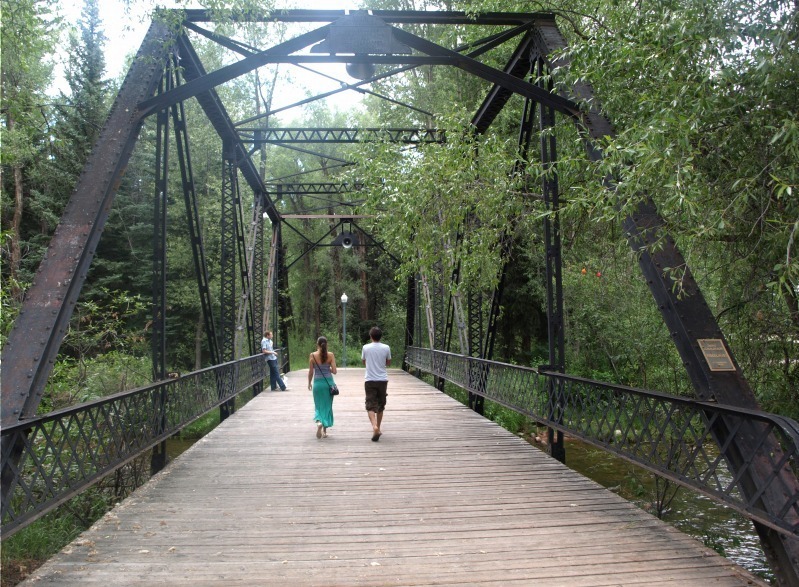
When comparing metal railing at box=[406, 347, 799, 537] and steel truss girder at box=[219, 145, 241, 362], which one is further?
steel truss girder at box=[219, 145, 241, 362]

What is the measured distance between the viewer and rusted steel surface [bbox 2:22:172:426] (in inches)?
169

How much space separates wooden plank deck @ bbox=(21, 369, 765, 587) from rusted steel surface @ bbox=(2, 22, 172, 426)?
1.23 metres

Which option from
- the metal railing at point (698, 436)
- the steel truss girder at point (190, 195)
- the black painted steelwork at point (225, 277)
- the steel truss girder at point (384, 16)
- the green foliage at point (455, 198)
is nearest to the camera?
the metal railing at point (698, 436)

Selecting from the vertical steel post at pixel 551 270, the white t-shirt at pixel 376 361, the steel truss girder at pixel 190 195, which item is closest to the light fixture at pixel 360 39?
the vertical steel post at pixel 551 270

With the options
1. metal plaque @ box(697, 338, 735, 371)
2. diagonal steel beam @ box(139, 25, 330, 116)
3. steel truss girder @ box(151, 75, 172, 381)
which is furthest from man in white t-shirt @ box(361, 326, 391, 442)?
metal plaque @ box(697, 338, 735, 371)

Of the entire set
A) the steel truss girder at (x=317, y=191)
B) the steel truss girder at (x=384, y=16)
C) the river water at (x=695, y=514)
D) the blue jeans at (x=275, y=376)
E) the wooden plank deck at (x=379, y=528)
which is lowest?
the river water at (x=695, y=514)

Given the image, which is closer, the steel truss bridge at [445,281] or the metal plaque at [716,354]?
the steel truss bridge at [445,281]

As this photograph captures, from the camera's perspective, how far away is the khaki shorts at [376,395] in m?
8.73

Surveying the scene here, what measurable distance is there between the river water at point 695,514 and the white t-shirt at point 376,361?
4432 mm

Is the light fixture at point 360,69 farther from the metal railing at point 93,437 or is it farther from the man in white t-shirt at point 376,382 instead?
the metal railing at point 93,437

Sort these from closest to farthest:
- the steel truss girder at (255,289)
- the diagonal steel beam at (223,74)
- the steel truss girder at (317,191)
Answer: the diagonal steel beam at (223,74) → the steel truss girder at (255,289) → the steel truss girder at (317,191)

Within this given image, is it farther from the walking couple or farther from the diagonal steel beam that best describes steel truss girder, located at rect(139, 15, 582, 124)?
the walking couple

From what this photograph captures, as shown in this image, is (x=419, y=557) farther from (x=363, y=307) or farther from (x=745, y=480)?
(x=363, y=307)

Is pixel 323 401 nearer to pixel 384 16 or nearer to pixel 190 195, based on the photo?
pixel 190 195
